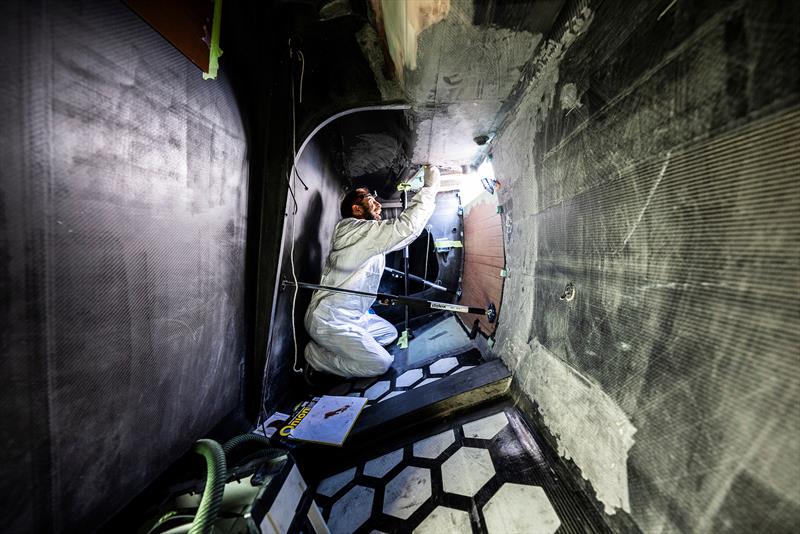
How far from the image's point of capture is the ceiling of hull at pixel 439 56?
1047mm

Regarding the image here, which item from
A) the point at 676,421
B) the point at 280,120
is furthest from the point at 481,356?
the point at 280,120

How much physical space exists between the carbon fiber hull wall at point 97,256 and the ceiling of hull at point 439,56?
0.80 meters

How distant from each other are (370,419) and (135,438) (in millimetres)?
1209

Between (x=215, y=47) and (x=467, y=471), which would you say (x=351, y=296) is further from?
(x=215, y=47)

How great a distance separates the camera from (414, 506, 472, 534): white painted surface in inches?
43.7

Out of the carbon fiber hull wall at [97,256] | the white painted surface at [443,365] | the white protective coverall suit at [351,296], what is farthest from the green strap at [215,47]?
the white painted surface at [443,365]

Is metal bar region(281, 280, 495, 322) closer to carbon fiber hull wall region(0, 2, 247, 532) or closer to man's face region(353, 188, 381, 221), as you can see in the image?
carbon fiber hull wall region(0, 2, 247, 532)

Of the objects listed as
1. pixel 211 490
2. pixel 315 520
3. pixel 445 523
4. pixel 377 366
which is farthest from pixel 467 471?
pixel 377 366

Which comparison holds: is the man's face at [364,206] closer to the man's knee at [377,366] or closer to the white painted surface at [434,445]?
the man's knee at [377,366]

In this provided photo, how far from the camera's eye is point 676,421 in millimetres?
707

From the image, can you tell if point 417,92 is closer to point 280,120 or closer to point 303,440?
point 280,120

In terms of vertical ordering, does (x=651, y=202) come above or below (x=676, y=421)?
above

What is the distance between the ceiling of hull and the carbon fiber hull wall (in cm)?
80

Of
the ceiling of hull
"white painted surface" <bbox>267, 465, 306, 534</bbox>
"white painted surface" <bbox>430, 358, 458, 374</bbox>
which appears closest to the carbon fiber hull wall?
"white painted surface" <bbox>267, 465, 306, 534</bbox>
